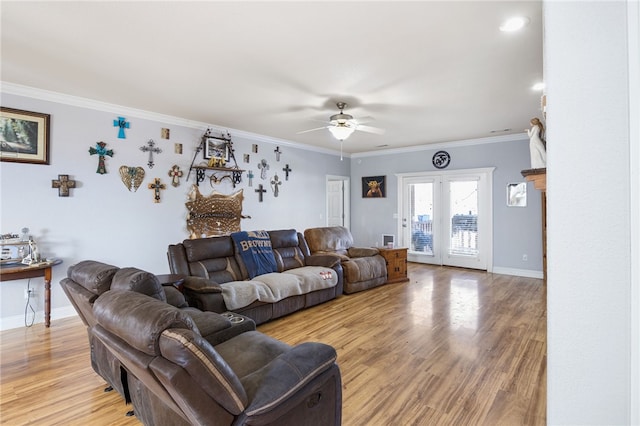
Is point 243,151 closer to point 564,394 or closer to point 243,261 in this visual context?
point 243,261

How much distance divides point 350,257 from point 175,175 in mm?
3184

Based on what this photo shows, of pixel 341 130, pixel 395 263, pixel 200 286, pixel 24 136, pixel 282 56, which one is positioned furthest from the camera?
pixel 395 263

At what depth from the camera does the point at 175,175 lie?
4.93 meters

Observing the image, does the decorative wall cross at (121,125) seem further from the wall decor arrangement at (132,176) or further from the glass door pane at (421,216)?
the glass door pane at (421,216)

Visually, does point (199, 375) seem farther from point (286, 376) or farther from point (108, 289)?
point (108, 289)

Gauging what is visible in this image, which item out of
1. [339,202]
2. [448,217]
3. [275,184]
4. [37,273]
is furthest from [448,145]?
[37,273]

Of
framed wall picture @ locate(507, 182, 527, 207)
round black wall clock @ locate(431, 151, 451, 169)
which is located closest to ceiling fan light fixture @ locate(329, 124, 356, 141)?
round black wall clock @ locate(431, 151, 451, 169)

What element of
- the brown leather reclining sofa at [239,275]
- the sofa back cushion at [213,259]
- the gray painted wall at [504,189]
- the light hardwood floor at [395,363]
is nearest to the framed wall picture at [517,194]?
the gray painted wall at [504,189]

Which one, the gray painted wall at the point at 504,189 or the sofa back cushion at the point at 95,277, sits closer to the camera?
the sofa back cushion at the point at 95,277

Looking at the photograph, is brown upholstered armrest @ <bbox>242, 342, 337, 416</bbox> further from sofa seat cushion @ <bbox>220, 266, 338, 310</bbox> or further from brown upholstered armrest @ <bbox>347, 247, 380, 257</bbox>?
brown upholstered armrest @ <bbox>347, 247, 380, 257</bbox>

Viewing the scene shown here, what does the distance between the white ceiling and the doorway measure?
12.7ft

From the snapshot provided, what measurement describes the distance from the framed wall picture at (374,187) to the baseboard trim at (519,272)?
2.95 metres

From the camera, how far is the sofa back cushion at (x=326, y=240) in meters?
5.40

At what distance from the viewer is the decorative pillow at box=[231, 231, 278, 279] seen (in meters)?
4.15
